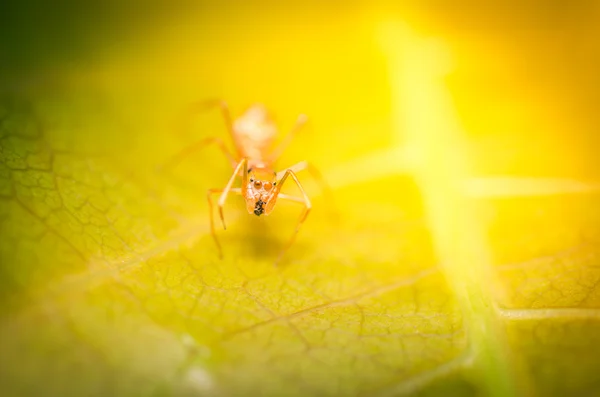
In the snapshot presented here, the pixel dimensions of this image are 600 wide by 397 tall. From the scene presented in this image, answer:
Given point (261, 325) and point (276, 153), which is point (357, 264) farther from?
point (276, 153)

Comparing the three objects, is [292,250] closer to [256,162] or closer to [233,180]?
[233,180]

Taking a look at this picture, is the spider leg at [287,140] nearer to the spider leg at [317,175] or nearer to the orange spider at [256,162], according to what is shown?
the orange spider at [256,162]

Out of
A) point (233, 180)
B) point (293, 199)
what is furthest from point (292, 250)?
point (233, 180)

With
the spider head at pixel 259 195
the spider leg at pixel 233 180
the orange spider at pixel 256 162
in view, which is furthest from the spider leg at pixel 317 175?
the spider leg at pixel 233 180

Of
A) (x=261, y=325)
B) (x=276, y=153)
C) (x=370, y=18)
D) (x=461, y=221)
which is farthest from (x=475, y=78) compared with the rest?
(x=261, y=325)

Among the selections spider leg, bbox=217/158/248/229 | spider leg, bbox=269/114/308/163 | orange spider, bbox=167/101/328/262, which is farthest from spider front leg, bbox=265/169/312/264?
spider leg, bbox=269/114/308/163
